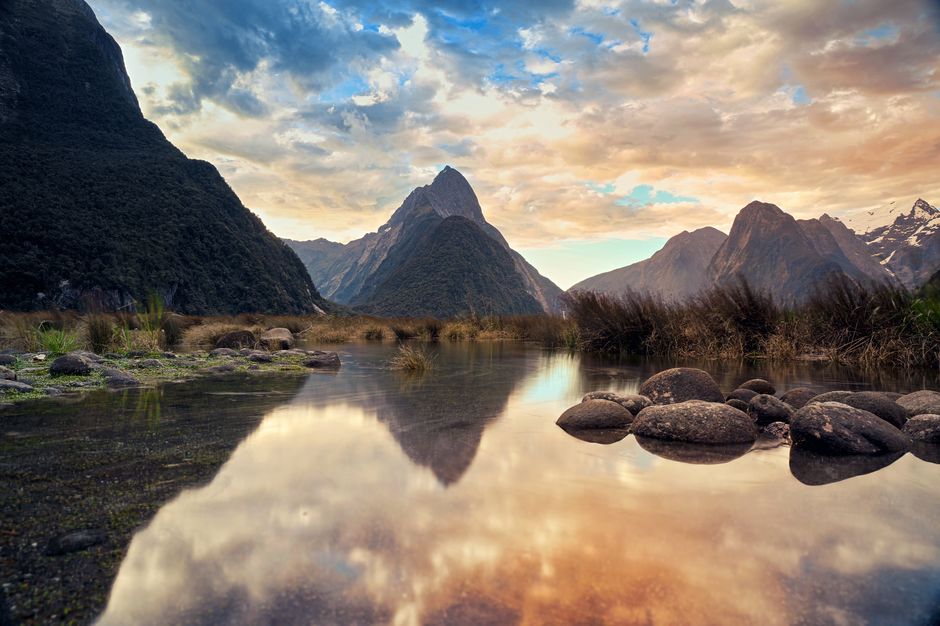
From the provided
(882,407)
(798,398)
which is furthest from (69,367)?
(882,407)

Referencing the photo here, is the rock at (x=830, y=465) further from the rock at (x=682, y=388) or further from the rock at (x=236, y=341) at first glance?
the rock at (x=236, y=341)

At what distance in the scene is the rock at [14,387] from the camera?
6.68m

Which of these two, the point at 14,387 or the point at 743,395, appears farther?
the point at 14,387

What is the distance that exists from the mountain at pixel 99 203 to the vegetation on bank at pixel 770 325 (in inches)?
1549

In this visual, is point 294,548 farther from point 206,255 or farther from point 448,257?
point 448,257

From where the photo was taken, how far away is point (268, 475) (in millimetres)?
3504

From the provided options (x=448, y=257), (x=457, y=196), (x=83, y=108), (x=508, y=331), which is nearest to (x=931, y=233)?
(x=457, y=196)

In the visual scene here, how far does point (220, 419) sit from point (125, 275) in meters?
50.3

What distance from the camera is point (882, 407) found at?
205 inches

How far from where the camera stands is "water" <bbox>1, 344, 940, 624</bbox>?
1.88 meters

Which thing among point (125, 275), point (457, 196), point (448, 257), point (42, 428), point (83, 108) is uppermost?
point (457, 196)

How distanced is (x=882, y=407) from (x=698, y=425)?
79.5 inches

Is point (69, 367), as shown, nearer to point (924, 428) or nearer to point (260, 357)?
point (260, 357)

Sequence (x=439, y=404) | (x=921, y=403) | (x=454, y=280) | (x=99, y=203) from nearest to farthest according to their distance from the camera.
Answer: (x=921, y=403) < (x=439, y=404) < (x=99, y=203) < (x=454, y=280)
